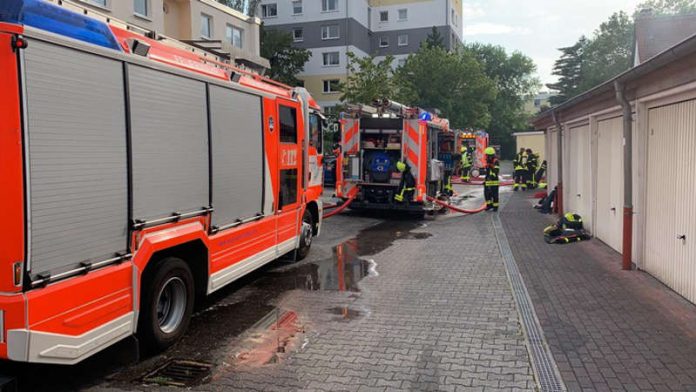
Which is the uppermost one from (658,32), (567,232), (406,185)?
(658,32)

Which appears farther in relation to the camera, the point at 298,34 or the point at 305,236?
the point at 298,34

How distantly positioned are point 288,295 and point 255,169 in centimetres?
158

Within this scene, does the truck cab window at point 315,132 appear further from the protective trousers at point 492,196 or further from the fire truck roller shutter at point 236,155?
the protective trousers at point 492,196

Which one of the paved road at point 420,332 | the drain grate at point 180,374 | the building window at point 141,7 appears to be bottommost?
the drain grate at point 180,374

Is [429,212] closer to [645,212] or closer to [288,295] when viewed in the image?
[645,212]

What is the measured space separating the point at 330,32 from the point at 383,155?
3645 cm

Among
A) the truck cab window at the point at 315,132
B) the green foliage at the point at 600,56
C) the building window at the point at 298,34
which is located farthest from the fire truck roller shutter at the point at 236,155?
the green foliage at the point at 600,56

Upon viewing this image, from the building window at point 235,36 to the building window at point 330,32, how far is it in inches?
804

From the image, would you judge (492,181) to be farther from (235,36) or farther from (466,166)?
(235,36)

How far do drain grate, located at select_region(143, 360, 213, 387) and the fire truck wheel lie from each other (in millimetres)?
4228

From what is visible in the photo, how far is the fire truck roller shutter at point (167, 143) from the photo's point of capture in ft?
14.7

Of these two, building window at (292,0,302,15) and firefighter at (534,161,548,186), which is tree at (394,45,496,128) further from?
firefighter at (534,161,548,186)

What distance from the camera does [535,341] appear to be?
5.10 meters

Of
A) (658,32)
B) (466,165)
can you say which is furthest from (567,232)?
(466,165)
